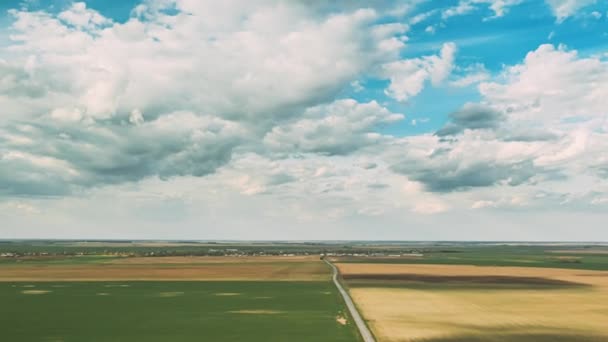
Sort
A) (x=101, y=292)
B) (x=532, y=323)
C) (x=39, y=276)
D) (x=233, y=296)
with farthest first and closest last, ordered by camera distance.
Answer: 1. (x=39, y=276)
2. (x=101, y=292)
3. (x=233, y=296)
4. (x=532, y=323)

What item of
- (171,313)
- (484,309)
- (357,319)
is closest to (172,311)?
(171,313)

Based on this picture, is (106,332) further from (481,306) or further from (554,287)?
(554,287)

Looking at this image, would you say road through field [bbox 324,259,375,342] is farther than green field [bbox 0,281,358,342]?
No

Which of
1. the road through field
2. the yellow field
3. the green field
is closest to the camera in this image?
the road through field

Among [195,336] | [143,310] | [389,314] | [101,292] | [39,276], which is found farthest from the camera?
[39,276]

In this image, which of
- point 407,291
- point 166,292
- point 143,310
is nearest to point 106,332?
point 143,310

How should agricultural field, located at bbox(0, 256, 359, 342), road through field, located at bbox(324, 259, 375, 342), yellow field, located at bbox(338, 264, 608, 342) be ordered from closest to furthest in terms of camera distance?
road through field, located at bbox(324, 259, 375, 342) → yellow field, located at bbox(338, 264, 608, 342) → agricultural field, located at bbox(0, 256, 359, 342)

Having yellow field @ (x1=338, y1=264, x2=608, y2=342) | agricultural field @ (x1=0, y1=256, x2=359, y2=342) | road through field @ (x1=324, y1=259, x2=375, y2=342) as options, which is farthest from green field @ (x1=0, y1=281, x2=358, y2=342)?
yellow field @ (x1=338, y1=264, x2=608, y2=342)

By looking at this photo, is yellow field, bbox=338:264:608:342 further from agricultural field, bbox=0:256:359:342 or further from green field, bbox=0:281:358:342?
green field, bbox=0:281:358:342
